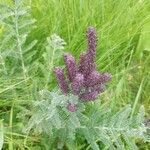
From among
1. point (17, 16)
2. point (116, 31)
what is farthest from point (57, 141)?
point (116, 31)

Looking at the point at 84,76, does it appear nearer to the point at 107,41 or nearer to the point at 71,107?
the point at 71,107

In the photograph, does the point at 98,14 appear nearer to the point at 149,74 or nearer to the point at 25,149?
the point at 149,74

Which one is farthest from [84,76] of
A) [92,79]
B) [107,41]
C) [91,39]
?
[107,41]

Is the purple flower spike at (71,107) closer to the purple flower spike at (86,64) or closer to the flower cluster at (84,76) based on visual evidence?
the flower cluster at (84,76)

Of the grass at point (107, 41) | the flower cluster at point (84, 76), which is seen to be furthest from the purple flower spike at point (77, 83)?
the grass at point (107, 41)

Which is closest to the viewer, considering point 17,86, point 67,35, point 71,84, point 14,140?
point 71,84
